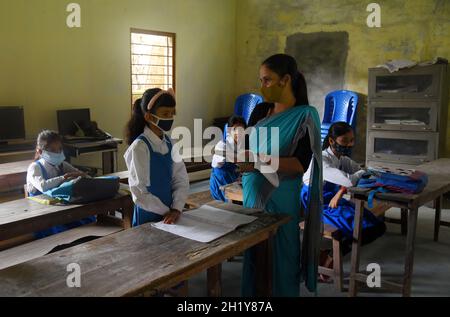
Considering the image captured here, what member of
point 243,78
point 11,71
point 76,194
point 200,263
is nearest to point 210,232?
point 200,263

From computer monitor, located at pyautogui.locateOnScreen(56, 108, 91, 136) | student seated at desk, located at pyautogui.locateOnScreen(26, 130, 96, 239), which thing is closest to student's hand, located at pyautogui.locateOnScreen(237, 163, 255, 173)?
student seated at desk, located at pyautogui.locateOnScreen(26, 130, 96, 239)

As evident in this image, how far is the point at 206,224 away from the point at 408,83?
14.5 ft

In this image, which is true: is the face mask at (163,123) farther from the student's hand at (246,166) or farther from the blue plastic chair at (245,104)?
the blue plastic chair at (245,104)

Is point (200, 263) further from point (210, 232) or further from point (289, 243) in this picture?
point (289, 243)

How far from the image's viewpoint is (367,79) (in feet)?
20.2

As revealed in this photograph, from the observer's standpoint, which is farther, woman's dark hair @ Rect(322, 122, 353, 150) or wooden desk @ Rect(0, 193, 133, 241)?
woman's dark hair @ Rect(322, 122, 353, 150)

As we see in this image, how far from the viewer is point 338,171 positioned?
3.05 metres

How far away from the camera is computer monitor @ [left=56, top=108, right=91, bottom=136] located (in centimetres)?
504

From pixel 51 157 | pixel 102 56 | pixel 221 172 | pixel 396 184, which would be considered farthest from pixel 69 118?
pixel 396 184

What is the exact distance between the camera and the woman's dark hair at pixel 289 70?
1.99 metres

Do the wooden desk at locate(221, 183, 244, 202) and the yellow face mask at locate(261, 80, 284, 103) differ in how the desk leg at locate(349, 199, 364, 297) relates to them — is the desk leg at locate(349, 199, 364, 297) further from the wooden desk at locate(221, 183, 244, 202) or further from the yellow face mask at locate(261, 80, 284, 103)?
the yellow face mask at locate(261, 80, 284, 103)

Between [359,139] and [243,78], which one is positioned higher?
[243,78]

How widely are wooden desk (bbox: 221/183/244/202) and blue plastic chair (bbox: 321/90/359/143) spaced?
3.05m
